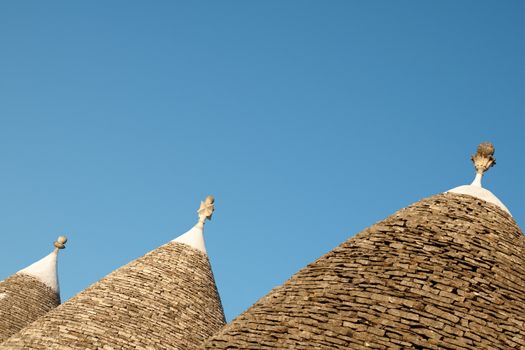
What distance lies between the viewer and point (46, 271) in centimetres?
2214

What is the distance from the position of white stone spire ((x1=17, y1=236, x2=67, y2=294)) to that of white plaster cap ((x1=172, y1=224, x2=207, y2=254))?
6.51 metres

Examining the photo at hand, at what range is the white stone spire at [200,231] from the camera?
56.3ft

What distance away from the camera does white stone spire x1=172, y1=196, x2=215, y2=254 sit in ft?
56.3

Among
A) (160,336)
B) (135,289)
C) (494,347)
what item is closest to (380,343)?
(494,347)

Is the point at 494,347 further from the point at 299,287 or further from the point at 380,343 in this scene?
the point at 299,287

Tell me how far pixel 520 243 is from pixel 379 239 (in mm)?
1922

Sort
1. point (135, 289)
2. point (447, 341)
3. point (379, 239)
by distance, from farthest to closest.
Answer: point (135, 289), point (379, 239), point (447, 341)

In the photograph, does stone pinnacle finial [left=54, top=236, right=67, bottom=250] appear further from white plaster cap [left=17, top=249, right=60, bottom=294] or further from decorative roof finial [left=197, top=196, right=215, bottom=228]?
decorative roof finial [left=197, top=196, right=215, bottom=228]

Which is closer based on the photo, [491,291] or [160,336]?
[491,291]

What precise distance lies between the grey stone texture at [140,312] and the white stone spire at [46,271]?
6713 millimetres

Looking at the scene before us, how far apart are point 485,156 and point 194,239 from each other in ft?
26.1

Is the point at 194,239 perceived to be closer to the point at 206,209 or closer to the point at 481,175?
the point at 206,209

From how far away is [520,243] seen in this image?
962cm

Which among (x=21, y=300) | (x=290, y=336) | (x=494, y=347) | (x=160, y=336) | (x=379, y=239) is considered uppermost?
(x=21, y=300)
